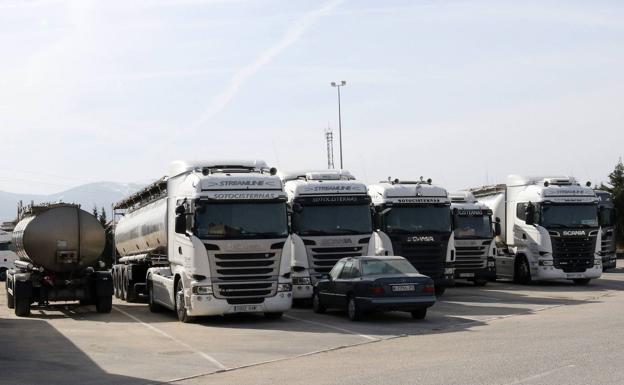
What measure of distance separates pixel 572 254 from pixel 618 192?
2912 centimetres

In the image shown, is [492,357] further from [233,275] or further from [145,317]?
[145,317]

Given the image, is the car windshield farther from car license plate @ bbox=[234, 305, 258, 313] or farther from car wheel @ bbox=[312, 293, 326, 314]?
car license plate @ bbox=[234, 305, 258, 313]

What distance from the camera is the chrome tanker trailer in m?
24.8

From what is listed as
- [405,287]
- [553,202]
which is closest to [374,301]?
[405,287]

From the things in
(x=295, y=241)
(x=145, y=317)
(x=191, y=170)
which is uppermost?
(x=191, y=170)

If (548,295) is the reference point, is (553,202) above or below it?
above

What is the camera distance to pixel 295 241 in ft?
80.5

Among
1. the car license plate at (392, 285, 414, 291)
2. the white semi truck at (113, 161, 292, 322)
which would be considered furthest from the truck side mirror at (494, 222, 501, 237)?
the car license plate at (392, 285, 414, 291)

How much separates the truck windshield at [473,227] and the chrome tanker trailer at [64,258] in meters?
14.0

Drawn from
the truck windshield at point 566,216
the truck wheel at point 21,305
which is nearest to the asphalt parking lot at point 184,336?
the truck wheel at point 21,305

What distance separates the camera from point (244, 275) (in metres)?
20.4

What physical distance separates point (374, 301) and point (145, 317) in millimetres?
6961

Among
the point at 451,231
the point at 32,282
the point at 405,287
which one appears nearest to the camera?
the point at 405,287

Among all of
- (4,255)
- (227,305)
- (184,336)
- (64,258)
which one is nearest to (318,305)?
(227,305)
